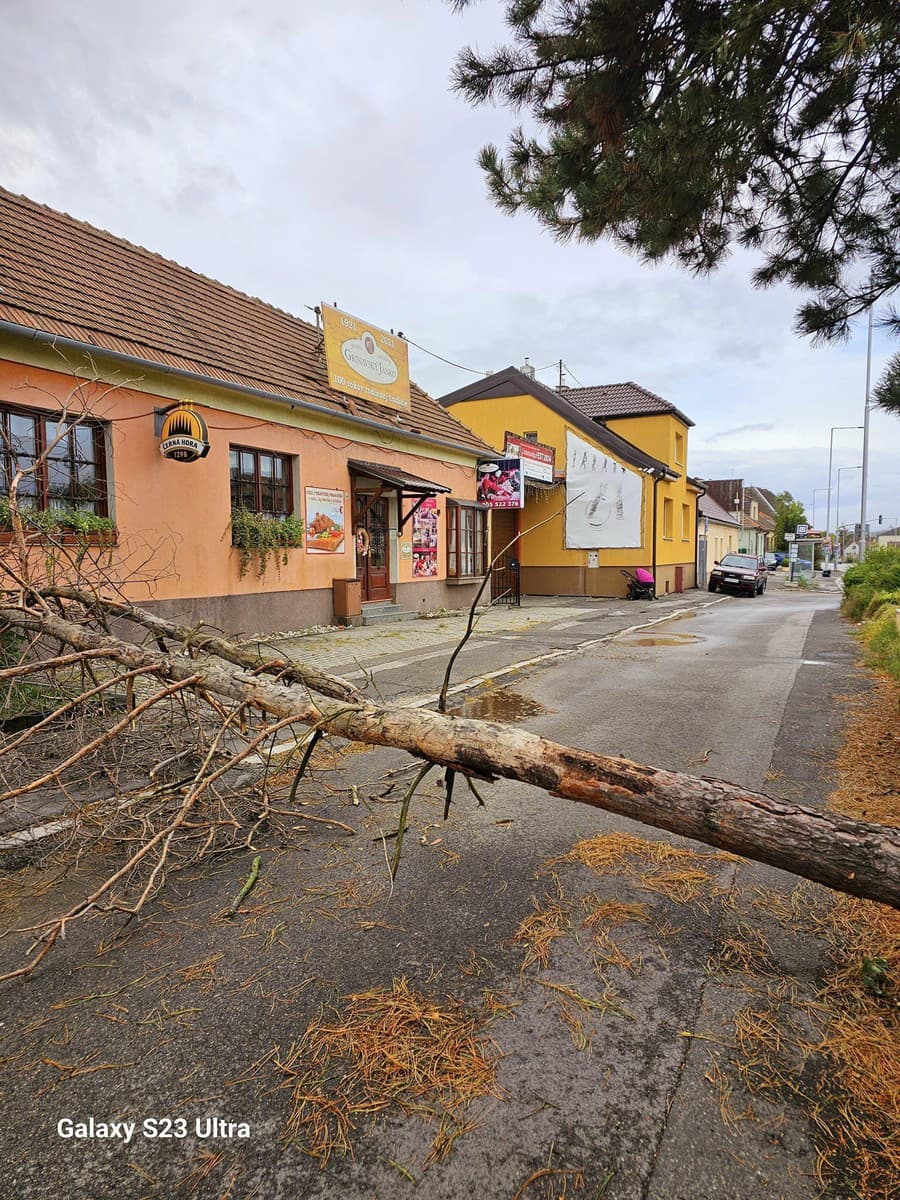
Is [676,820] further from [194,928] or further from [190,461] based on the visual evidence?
[190,461]

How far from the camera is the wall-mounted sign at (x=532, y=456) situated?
19.0 meters

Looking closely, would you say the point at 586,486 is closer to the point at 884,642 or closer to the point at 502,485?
the point at 502,485

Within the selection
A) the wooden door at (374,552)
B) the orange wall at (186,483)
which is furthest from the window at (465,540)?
the orange wall at (186,483)

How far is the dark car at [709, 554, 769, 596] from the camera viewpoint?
87.8 ft

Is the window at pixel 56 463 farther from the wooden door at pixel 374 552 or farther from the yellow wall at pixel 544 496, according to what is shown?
the yellow wall at pixel 544 496

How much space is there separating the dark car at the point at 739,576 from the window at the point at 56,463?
24.3 m

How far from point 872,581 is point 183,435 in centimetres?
1393

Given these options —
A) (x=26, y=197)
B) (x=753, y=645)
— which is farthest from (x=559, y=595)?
(x=26, y=197)

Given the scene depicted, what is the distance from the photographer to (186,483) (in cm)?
977

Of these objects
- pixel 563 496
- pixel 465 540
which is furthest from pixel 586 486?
pixel 465 540

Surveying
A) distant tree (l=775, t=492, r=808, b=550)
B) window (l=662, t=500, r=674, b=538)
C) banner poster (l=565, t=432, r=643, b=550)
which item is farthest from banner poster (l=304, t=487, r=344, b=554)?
distant tree (l=775, t=492, r=808, b=550)

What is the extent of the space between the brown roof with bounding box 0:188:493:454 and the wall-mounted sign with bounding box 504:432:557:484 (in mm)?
5468

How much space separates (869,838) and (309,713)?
7.49ft

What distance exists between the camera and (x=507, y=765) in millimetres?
2615
